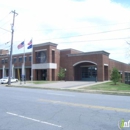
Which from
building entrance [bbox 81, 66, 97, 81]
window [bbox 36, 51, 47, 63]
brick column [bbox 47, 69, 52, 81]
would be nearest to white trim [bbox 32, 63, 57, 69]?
brick column [bbox 47, 69, 52, 81]

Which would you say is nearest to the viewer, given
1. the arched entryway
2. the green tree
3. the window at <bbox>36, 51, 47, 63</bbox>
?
the arched entryway

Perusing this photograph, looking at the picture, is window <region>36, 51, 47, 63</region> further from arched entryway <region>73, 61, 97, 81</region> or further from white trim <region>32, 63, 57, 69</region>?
arched entryway <region>73, 61, 97, 81</region>

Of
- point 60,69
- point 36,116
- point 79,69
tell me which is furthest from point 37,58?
point 36,116

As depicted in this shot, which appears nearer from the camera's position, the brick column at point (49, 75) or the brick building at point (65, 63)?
the brick building at point (65, 63)

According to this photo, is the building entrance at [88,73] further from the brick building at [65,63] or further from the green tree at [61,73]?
the green tree at [61,73]

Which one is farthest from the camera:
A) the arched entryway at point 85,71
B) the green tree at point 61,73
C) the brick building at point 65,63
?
the green tree at point 61,73

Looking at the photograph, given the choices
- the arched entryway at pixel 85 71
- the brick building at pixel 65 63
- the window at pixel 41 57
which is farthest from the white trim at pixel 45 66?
the arched entryway at pixel 85 71

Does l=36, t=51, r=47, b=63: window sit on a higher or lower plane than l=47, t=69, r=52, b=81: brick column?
higher

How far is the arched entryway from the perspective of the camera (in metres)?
40.3

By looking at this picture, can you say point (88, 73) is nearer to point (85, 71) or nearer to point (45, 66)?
point (85, 71)

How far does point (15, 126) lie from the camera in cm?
582

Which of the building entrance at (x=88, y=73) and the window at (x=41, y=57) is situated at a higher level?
the window at (x=41, y=57)

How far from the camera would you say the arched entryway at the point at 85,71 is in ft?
132

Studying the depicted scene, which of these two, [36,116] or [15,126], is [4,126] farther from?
[36,116]
